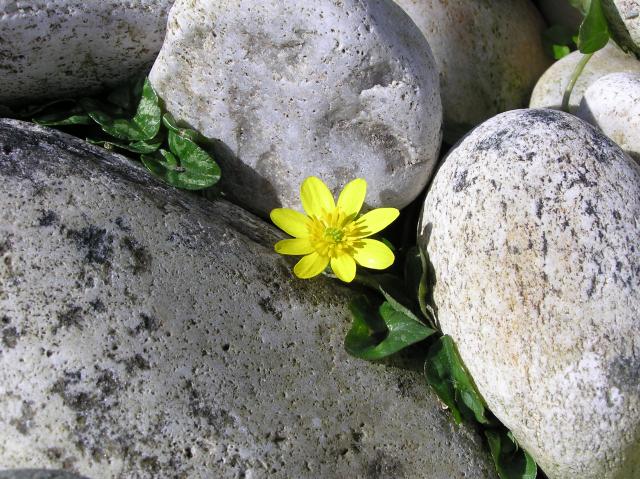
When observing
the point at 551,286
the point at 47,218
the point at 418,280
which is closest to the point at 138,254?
the point at 47,218

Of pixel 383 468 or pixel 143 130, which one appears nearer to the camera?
pixel 383 468

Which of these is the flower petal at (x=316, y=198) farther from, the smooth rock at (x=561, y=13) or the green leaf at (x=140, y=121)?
the smooth rock at (x=561, y=13)

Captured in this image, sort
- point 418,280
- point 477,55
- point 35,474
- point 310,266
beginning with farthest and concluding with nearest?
point 477,55
point 418,280
point 310,266
point 35,474

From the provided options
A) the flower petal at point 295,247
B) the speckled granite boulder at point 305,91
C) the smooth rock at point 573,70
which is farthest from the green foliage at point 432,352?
the smooth rock at point 573,70

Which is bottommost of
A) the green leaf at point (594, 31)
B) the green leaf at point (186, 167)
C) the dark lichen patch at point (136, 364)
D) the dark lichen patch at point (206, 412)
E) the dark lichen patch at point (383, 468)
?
the dark lichen patch at point (383, 468)

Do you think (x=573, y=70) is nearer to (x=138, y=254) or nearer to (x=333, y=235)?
(x=333, y=235)

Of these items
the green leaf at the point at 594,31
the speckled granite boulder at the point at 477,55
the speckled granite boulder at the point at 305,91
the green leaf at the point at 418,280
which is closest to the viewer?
the speckled granite boulder at the point at 305,91

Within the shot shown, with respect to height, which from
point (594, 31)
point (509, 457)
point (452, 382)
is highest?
point (594, 31)

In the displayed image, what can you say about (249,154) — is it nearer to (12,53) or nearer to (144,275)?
(144,275)
